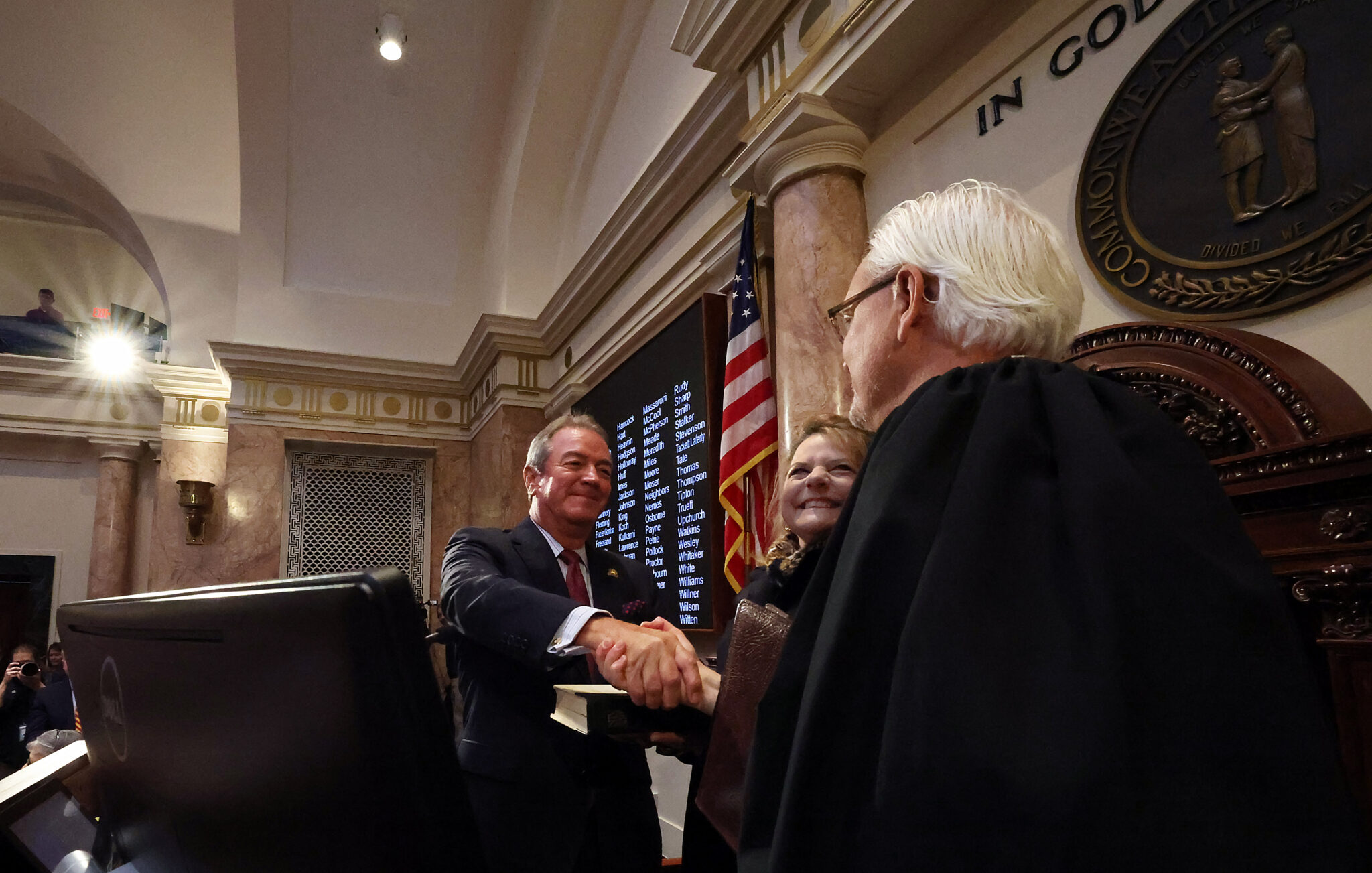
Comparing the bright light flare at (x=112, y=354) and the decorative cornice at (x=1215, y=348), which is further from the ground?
the bright light flare at (x=112, y=354)

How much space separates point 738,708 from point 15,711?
7042 millimetres

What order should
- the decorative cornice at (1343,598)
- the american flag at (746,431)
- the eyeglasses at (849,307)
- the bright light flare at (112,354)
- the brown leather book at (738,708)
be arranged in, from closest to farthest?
the brown leather book at (738,708) < the eyeglasses at (849,307) < the decorative cornice at (1343,598) < the american flag at (746,431) < the bright light flare at (112,354)

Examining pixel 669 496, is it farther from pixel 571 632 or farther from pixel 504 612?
pixel 571 632

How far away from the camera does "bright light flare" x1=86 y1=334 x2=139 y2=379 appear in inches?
402

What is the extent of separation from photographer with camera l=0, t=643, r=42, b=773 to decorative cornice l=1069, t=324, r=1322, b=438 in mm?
6605

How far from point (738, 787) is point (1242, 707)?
0.55 meters

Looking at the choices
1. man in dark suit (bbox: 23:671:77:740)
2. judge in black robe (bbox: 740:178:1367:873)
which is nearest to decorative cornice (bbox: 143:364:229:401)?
man in dark suit (bbox: 23:671:77:740)

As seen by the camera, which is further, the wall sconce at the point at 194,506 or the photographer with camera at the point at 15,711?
the wall sconce at the point at 194,506

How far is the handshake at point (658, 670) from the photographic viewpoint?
51.4 inches

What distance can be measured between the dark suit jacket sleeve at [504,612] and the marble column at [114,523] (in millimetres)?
9841

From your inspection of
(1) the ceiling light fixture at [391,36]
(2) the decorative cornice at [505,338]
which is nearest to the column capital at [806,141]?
(2) the decorative cornice at [505,338]

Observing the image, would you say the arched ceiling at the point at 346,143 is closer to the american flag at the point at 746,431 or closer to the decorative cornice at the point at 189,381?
the decorative cornice at the point at 189,381

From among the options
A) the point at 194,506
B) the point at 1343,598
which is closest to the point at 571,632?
the point at 1343,598

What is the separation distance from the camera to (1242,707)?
0.66 meters
